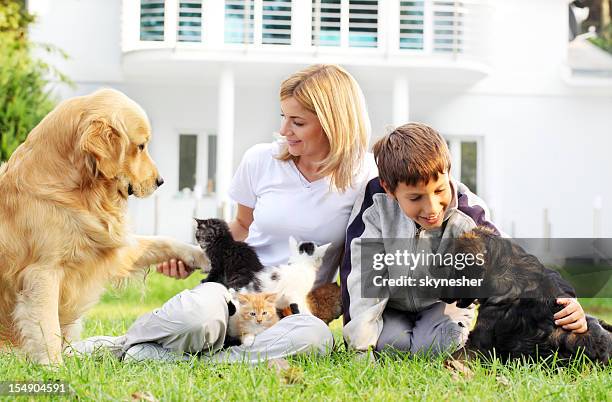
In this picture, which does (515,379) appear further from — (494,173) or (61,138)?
(494,173)

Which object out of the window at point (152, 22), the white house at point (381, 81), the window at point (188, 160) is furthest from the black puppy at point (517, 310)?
the window at point (188, 160)

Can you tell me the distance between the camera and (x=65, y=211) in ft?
11.0

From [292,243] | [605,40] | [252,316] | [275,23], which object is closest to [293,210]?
[292,243]

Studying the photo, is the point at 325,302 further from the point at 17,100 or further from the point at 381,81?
the point at 381,81

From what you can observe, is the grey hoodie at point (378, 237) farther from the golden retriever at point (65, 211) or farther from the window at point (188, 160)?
the window at point (188, 160)

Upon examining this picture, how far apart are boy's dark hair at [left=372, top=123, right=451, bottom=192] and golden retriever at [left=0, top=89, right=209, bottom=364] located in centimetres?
103

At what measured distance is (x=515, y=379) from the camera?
3148 mm

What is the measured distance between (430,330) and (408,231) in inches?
18.4

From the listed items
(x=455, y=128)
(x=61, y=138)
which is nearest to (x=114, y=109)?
(x=61, y=138)

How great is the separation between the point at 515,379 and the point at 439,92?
1452 cm

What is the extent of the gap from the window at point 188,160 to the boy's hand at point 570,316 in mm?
13410

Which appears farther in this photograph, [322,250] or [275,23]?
[275,23]

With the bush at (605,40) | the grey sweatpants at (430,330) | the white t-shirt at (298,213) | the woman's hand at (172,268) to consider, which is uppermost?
the bush at (605,40)

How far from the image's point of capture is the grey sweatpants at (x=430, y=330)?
355 cm
